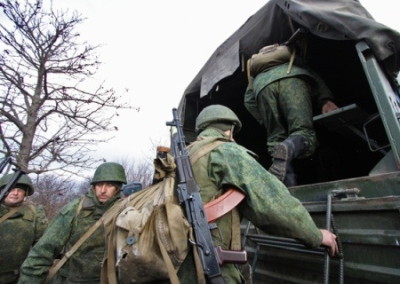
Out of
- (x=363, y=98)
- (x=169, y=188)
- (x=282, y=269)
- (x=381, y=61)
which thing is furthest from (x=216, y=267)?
(x=363, y=98)

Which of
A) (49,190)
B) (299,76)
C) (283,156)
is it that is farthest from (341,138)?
(49,190)

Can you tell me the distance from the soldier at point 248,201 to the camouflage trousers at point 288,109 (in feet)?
4.39

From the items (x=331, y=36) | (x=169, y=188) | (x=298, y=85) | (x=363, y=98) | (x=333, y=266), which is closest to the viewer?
(x=169, y=188)

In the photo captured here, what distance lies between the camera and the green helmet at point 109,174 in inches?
139

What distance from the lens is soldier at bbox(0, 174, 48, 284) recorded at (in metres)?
3.94

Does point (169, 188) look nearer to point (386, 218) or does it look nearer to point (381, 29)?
point (386, 218)

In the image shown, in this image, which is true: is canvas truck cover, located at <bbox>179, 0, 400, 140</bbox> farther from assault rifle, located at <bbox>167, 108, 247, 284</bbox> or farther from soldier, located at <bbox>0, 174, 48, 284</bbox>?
soldier, located at <bbox>0, 174, 48, 284</bbox>

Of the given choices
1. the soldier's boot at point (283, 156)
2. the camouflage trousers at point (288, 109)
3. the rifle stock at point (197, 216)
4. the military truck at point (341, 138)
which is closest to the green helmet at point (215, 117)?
the rifle stock at point (197, 216)

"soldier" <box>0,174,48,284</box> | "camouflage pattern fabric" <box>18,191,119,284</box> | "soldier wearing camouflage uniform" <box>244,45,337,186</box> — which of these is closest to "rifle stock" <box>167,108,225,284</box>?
"soldier wearing camouflage uniform" <box>244,45,337,186</box>

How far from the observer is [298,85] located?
3078 millimetres

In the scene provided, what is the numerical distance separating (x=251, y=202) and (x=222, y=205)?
0.55 feet

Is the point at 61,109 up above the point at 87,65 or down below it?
below

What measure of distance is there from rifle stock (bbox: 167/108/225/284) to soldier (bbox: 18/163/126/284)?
5.01ft

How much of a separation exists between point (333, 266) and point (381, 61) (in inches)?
60.9
